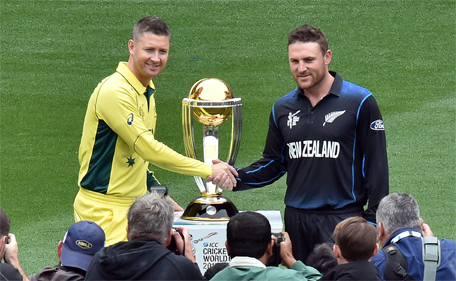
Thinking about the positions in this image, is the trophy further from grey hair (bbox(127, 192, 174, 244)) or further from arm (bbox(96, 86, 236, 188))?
grey hair (bbox(127, 192, 174, 244))

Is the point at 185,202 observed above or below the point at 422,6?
below

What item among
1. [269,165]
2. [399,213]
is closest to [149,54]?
[269,165]

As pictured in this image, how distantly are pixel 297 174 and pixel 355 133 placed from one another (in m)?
0.40

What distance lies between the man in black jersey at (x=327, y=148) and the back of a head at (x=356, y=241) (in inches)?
34.0

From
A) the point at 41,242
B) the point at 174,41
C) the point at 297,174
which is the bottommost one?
the point at 41,242

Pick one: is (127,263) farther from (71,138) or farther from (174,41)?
(174,41)

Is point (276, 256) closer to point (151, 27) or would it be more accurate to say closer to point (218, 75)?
point (151, 27)

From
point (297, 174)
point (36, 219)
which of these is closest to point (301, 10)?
point (36, 219)

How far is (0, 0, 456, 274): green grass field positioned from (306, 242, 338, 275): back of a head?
3381 mm

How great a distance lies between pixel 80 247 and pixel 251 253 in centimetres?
81

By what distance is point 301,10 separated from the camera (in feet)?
36.8

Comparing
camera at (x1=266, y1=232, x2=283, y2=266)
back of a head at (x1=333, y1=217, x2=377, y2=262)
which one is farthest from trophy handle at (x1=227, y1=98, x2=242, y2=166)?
back of a head at (x1=333, y1=217, x2=377, y2=262)

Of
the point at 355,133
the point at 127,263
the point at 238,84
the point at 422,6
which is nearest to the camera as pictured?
the point at 127,263

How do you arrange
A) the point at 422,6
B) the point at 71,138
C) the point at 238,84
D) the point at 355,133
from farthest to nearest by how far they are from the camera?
the point at 422,6, the point at 238,84, the point at 71,138, the point at 355,133
